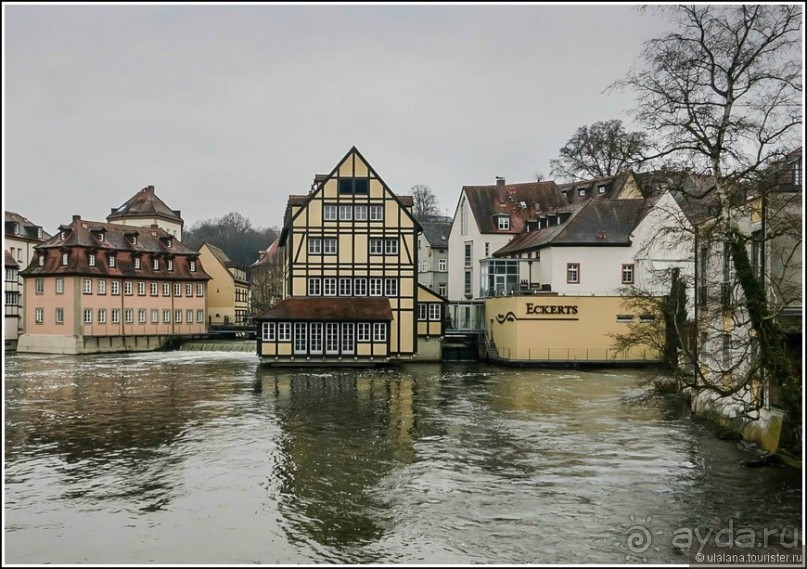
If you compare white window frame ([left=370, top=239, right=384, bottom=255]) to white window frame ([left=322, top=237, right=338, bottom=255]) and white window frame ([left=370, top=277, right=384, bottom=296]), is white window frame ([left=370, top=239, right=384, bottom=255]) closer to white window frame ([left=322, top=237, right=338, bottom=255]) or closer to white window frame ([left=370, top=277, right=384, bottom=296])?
white window frame ([left=370, top=277, right=384, bottom=296])

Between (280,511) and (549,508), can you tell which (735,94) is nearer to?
(549,508)

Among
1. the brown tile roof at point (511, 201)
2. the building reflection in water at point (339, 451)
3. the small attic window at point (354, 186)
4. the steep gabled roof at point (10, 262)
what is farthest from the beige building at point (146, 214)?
the building reflection in water at point (339, 451)

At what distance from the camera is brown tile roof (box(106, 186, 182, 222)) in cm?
6475

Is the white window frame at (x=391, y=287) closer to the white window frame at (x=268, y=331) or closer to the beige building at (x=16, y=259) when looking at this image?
the white window frame at (x=268, y=331)

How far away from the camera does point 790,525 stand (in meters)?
10.2

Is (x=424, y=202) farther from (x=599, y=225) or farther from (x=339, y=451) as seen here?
(x=339, y=451)

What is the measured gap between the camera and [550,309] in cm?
3644

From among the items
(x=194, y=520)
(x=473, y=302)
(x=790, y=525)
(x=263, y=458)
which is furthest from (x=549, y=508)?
(x=473, y=302)

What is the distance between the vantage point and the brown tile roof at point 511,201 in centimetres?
5003

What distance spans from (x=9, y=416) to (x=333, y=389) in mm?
10444

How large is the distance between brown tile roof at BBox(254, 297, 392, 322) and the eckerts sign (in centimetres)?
701

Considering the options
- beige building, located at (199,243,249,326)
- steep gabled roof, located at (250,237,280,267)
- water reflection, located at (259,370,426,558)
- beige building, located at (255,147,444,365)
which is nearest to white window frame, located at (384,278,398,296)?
beige building, located at (255,147,444,365)

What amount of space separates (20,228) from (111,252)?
16451mm

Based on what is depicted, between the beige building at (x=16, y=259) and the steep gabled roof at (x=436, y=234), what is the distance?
31.8 meters
